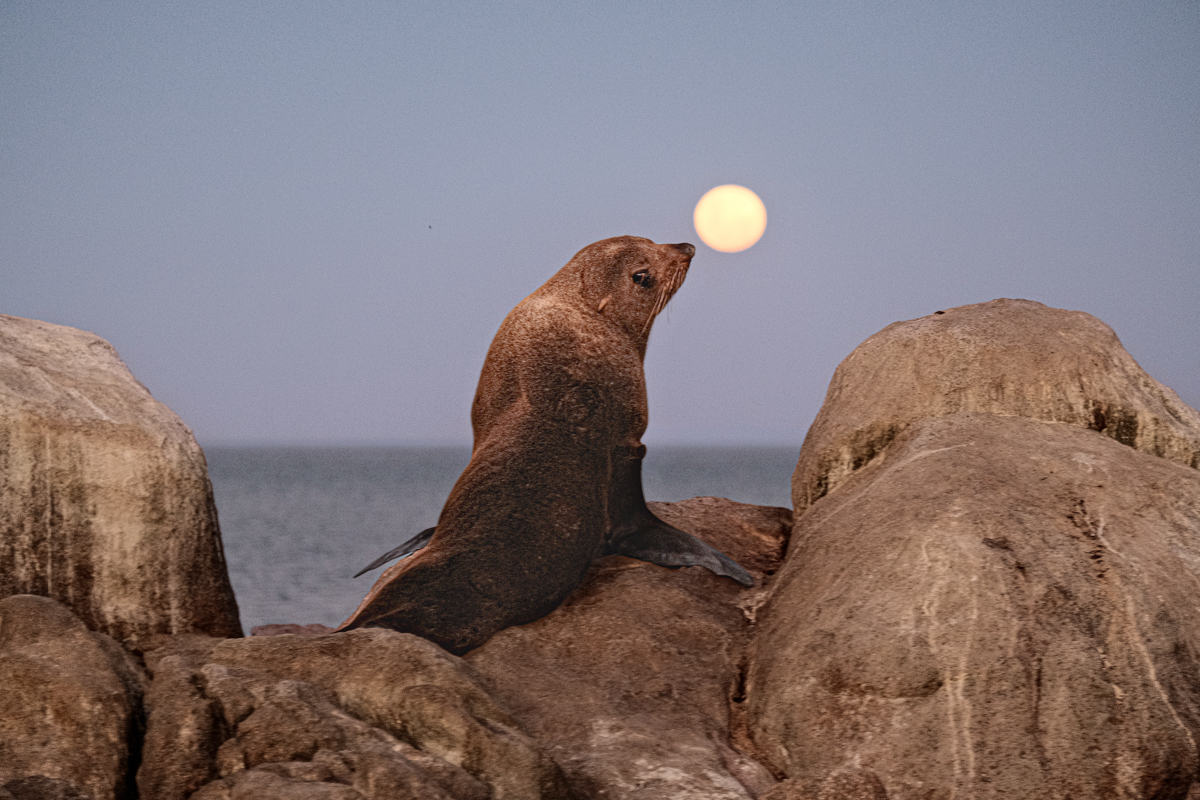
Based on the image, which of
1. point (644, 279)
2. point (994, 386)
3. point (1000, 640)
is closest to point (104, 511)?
point (644, 279)

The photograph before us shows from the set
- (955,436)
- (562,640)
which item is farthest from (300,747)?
(955,436)

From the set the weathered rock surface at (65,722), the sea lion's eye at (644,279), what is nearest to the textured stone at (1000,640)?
the sea lion's eye at (644,279)

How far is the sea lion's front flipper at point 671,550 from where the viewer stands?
20.1 feet

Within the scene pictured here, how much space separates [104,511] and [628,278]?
3.71 metres

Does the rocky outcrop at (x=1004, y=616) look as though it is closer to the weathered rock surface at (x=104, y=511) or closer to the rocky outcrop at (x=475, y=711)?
the rocky outcrop at (x=475, y=711)

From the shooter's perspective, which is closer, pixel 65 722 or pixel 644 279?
pixel 65 722

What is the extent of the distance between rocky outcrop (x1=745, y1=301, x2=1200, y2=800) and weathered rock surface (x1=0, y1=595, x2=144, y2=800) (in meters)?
2.46

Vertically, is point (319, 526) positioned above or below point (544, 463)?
below

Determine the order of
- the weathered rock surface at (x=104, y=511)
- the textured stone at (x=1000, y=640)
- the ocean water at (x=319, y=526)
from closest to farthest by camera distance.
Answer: the textured stone at (x=1000, y=640)
the weathered rock surface at (x=104, y=511)
the ocean water at (x=319, y=526)

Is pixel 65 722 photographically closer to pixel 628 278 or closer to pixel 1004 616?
pixel 1004 616

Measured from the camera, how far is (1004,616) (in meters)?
4.43

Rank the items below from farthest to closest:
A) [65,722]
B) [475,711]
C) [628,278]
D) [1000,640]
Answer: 1. [628,278]
2. [1000,640]
3. [475,711]
4. [65,722]

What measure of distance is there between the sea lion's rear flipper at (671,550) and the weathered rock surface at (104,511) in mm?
2338

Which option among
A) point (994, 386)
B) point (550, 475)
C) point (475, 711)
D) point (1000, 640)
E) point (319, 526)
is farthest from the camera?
point (319, 526)
